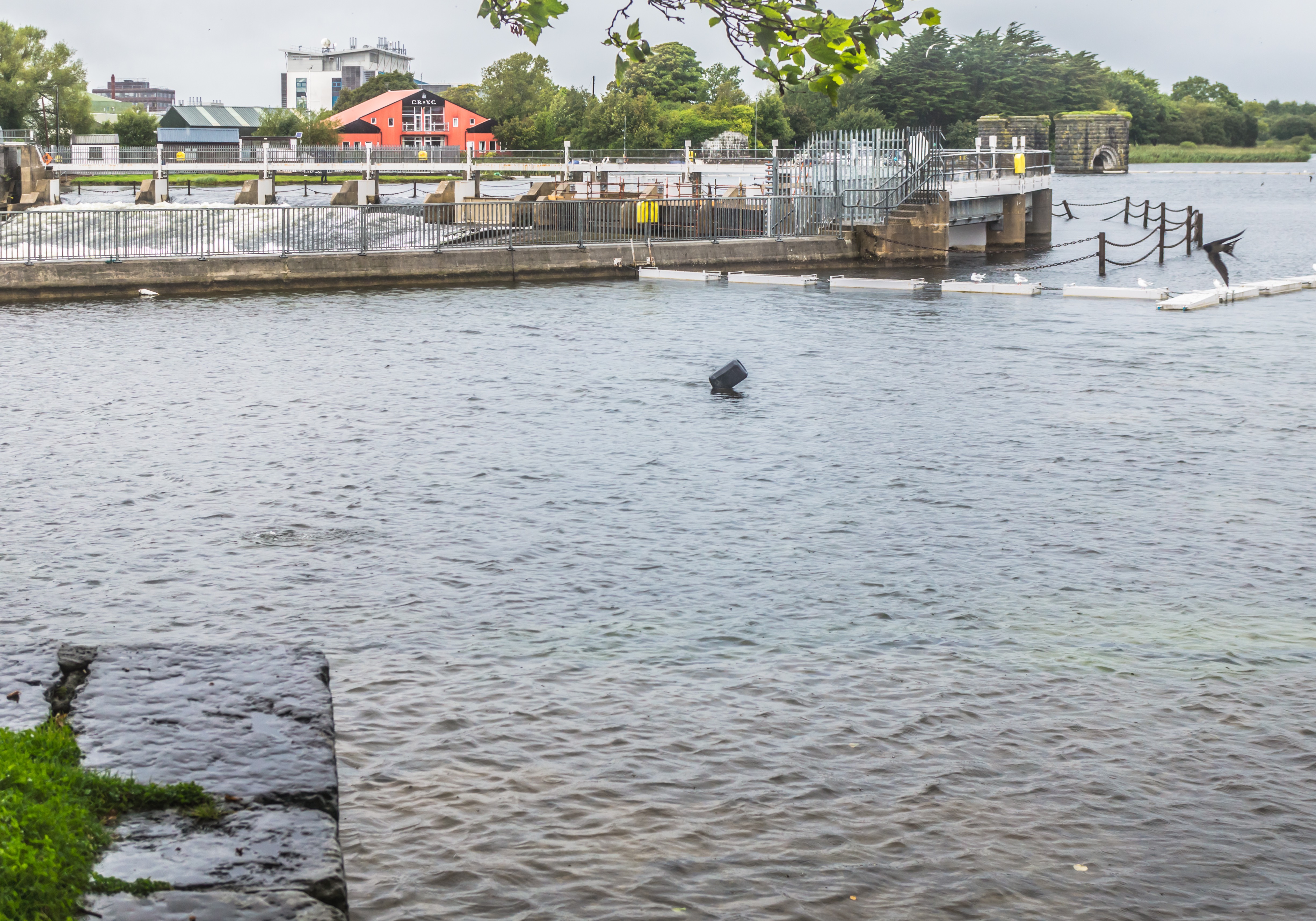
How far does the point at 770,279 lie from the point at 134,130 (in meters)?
111

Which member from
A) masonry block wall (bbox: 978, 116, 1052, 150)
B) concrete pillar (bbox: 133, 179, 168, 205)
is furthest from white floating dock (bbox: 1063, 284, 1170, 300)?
masonry block wall (bbox: 978, 116, 1052, 150)

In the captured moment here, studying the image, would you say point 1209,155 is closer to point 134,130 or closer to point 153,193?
point 134,130

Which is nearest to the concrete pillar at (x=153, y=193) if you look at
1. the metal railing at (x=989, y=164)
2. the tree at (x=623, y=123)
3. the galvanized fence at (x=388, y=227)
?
the galvanized fence at (x=388, y=227)

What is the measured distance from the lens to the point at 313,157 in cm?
9144

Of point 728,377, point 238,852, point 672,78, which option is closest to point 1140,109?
point 672,78

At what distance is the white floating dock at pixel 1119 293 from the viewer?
31.1m

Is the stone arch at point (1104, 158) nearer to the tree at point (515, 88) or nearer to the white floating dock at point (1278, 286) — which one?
the tree at point (515, 88)

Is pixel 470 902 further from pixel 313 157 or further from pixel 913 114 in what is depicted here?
pixel 913 114

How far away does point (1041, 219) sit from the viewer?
192 ft

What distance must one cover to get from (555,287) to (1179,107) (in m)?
187

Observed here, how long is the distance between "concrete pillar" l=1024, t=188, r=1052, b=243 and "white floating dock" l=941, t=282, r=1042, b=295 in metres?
25.2

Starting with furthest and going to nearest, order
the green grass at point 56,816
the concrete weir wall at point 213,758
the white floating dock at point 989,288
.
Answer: the white floating dock at point 989,288
the concrete weir wall at point 213,758
the green grass at point 56,816

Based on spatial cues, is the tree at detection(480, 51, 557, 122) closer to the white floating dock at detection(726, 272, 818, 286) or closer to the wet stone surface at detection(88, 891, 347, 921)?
the white floating dock at detection(726, 272, 818, 286)

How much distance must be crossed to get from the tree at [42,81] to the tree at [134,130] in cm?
360
